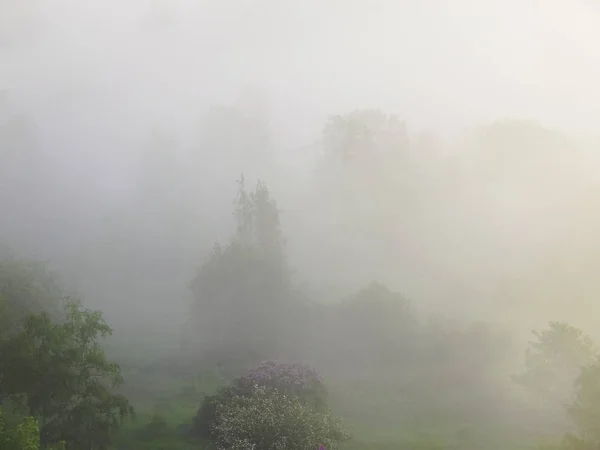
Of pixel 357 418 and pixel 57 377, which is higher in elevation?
pixel 57 377

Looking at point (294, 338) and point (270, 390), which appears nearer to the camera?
point (270, 390)

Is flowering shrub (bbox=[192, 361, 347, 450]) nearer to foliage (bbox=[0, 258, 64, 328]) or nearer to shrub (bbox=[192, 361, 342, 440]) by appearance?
shrub (bbox=[192, 361, 342, 440])

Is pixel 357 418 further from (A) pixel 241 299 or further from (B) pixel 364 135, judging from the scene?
(B) pixel 364 135

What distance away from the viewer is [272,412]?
34.0 meters

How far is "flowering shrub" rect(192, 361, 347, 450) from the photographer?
106 feet

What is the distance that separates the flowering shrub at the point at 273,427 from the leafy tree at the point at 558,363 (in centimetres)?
2088

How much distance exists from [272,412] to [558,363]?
89.1 feet

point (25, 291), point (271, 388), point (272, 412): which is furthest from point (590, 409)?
point (25, 291)

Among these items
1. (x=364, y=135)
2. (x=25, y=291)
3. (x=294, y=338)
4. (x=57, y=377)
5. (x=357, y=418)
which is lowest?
(x=357, y=418)

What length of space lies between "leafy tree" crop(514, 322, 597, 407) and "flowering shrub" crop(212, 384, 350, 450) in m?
20.9

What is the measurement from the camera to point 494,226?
110688 mm

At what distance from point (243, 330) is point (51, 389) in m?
42.9

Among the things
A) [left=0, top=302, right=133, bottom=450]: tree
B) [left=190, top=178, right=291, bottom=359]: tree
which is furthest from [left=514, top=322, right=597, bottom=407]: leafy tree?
[left=0, top=302, right=133, bottom=450]: tree

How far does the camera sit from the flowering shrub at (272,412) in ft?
106
